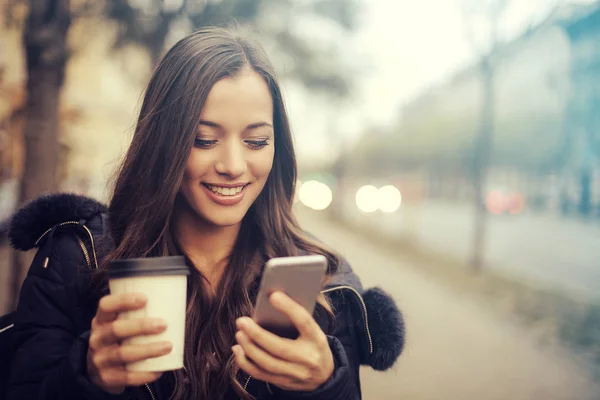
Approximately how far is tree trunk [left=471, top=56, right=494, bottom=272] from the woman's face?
8.35 m

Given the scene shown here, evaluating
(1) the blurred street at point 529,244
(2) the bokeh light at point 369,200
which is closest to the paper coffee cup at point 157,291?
(1) the blurred street at point 529,244

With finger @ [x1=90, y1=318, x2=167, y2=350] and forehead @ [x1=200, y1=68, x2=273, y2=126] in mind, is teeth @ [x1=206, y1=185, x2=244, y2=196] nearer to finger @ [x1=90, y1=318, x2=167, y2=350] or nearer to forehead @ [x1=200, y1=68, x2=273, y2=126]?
forehead @ [x1=200, y1=68, x2=273, y2=126]

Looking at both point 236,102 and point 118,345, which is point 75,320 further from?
point 236,102

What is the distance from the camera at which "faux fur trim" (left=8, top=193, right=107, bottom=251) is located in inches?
63.7

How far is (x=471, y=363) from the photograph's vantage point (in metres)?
5.30

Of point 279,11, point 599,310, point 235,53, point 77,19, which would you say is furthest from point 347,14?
point 235,53

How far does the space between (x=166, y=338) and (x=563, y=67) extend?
632 inches

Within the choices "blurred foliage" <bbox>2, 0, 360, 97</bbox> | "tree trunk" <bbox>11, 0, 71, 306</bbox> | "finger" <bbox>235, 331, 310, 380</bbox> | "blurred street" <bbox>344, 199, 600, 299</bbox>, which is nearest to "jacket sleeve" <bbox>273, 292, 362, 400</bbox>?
"finger" <bbox>235, 331, 310, 380</bbox>

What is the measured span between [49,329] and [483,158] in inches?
361

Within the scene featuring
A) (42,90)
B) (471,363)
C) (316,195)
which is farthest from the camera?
(316,195)

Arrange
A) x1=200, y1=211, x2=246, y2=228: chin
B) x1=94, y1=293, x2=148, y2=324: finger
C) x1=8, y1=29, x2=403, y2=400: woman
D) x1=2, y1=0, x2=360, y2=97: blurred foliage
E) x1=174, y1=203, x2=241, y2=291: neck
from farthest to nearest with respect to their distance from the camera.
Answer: x1=2, y1=0, x2=360, y2=97: blurred foliage, x1=174, y1=203, x2=241, y2=291: neck, x1=200, y1=211, x2=246, y2=228: chin, x1=8, y1=29, x2=403, y2=400: woman, x1=94, y1=293, x2=148, y2=324: finger

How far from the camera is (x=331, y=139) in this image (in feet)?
70.1

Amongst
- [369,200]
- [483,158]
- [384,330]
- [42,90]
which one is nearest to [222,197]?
[384,330]

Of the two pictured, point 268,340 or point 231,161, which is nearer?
point 268,340
